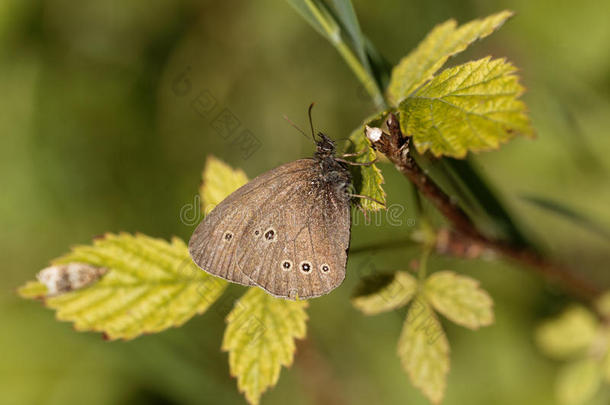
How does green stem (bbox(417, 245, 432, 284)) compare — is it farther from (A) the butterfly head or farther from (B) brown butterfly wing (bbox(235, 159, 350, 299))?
(A) the butterfly head

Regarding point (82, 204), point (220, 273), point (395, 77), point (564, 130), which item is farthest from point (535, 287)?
point (82, 204)

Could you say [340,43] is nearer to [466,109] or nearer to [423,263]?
[466,109]

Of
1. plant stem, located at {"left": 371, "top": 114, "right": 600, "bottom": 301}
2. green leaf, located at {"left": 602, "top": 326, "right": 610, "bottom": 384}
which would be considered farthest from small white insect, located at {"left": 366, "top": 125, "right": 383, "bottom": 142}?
green leaf, located at {"left": 602, "top": 326, "right": 610, "bottom": 384}

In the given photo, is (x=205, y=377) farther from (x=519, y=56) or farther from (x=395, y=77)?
(x=519, y=56)

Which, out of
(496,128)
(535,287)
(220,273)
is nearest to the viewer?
Answer: (496,128)

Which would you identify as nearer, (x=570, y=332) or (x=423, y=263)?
(x=423, y=263)

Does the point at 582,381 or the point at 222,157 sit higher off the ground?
the point at 222,157

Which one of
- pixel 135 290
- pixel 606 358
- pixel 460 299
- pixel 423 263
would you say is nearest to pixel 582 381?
pixel 606 358
